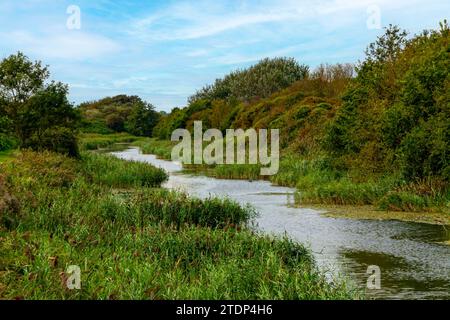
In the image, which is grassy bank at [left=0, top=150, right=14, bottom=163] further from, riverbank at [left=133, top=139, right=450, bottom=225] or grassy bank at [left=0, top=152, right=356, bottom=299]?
riverbank at [left=133, top=139, right=450, bottom=225]

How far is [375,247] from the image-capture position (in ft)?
50.9

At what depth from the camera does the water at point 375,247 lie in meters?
11.9

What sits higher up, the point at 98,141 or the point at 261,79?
the point at 261,79

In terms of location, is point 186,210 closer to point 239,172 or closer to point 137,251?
point 137,251

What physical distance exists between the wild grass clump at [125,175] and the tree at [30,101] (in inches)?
339

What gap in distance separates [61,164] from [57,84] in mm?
16378

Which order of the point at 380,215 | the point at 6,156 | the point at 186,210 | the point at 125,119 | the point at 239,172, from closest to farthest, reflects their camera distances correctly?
the point at 186,210 → the point at 380,215 → the point at 6,156 → the point at 239,172 → the point at 125,119

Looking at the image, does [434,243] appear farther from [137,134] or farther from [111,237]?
[137,134]

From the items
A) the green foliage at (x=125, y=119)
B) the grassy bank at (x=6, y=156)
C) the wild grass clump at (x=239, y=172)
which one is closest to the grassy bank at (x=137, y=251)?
the grassy bank at (x=6, y=156)

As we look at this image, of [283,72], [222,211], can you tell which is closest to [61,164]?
[222,211]

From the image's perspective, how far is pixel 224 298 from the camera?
9430mm

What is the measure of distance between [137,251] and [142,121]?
326 feet

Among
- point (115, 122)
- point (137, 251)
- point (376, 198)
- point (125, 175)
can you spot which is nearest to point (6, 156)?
point (125, 175)
